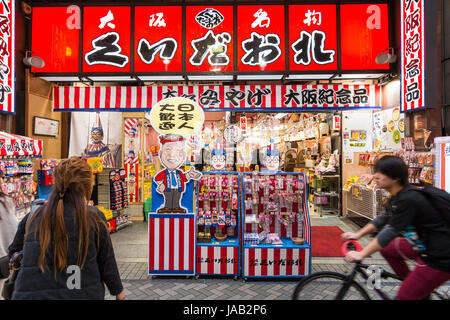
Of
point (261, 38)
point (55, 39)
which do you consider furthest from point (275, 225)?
point (55, 39)

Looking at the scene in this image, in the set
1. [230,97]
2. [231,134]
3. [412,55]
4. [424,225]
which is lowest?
[424,225]

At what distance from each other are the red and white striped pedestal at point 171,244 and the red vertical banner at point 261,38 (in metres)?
3.96

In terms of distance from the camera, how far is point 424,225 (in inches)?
86.3

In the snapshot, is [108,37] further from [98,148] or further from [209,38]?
[98,148]

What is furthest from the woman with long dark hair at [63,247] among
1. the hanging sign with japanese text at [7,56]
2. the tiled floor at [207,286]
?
the hanging sign with japanese text at [7,56]

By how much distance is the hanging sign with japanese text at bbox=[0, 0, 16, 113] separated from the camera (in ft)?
16.5

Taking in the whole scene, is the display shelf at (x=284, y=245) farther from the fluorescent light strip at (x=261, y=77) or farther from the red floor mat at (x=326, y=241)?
the fluorescent light strip at (x=261, y=77)

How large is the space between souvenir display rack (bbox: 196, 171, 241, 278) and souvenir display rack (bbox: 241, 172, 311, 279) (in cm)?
18

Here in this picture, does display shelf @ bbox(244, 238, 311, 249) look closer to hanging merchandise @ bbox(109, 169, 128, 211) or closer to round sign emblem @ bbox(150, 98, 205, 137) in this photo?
round sign emblem @ bbox(150, 98, 205, 137)

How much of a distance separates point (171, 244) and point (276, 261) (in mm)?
1746
